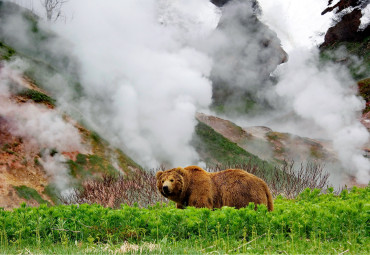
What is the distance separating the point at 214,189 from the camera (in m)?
6.15

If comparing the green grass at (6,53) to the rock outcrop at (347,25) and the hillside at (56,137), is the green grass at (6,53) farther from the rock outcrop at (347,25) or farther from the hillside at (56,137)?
the rock outcrop at (347,25)

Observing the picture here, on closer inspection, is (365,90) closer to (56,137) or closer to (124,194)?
(56,137)

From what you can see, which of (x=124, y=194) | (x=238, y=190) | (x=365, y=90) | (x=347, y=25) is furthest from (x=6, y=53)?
(x=347, y=25)

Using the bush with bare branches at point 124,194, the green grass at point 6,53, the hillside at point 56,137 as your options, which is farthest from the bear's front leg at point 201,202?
the green grass at point 6,53

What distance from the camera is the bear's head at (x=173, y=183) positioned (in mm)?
5844

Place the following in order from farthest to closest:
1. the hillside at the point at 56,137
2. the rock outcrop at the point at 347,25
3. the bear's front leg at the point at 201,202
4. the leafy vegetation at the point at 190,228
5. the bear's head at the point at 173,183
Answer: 1. the rock outcrop at the point at 347,25
2. the hillside at the point at 56,137
3. the bear's front leg at the point at 201,202
4. the bear's head at the point at 173,183
5. the leafy vegetation at the point at 190,228

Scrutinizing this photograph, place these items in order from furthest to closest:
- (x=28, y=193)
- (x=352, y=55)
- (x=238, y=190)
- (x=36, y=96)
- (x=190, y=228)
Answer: (x=352, y=55)
(x=36, y=96)
(x=28, y=193)
(x=238, y=190)
(x=190, y=228)

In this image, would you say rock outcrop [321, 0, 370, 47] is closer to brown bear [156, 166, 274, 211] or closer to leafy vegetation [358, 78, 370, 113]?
leafy vegetation [358, 78, 370, 113]

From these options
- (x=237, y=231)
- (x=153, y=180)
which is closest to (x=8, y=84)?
(x=153, y=180)

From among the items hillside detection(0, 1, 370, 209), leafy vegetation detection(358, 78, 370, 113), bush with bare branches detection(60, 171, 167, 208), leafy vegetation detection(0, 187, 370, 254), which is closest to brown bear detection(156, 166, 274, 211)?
leafy vegetation detection(0, 187, 370, 254)

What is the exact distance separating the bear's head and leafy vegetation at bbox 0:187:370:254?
0.83 meters

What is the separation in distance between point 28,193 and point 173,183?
314 inches

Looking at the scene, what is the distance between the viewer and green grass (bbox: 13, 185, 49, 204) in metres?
11.8

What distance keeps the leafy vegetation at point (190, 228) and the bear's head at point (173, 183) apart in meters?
0.83
